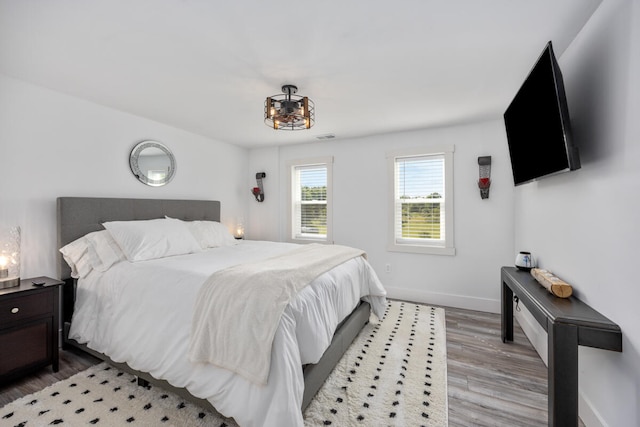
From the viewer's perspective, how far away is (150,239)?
2686 mm

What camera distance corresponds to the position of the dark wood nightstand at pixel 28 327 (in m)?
2.02

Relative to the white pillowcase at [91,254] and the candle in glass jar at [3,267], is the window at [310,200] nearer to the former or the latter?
the white pillowcase at [91,254]

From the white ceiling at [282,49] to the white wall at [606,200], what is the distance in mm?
256

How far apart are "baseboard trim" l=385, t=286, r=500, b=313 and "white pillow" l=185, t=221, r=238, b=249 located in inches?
91.6

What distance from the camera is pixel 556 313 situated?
152 cm

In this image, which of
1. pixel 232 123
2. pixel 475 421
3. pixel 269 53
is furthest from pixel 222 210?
pixel 475 421

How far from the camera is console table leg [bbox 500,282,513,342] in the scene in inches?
107

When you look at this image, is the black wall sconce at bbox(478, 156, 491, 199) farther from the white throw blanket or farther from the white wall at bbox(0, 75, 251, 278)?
the white wall at bbox(0, 75, 251, 278)

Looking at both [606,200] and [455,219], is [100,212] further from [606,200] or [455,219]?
[455,219]

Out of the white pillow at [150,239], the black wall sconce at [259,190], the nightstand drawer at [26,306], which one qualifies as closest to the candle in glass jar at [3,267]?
the nightstand drawer at [26,306]

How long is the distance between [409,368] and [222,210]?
3.42 m

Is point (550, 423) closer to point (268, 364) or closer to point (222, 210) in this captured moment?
point (268, 364)

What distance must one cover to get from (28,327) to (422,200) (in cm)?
409

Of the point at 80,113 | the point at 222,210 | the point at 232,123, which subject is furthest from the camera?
the point at 222,210
